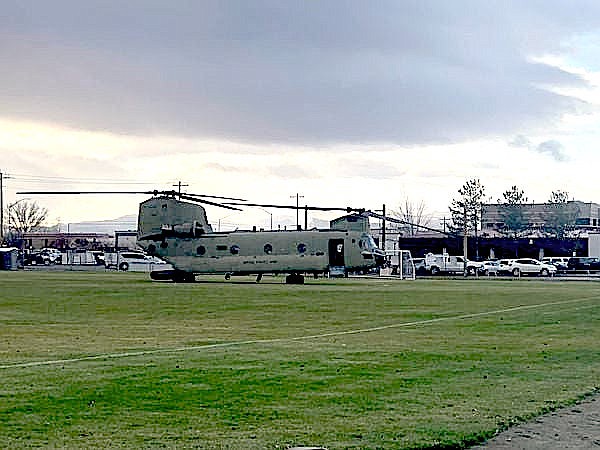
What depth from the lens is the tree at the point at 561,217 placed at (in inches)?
5354

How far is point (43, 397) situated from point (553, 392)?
632 cm

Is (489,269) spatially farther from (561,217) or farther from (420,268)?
(561,217)

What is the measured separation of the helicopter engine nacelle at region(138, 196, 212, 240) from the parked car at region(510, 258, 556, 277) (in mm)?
38405

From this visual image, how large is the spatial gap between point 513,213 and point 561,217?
842 centimetres

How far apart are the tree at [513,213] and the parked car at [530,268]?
4667 centimetres

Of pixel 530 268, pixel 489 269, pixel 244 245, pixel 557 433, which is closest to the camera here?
pixel 557 433

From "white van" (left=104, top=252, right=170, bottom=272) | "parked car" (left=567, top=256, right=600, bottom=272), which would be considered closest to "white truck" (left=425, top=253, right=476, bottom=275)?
"parked car" (left=567, top=256, right=600, bottom=272)

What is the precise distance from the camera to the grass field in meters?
10.0

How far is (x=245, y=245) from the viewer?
5291cm

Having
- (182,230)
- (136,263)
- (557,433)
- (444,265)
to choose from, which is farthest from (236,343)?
(136,263)

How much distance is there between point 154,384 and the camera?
12.9 m

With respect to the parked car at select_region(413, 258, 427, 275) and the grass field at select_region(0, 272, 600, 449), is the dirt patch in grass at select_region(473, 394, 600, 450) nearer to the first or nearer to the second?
the grass field at select_region(0, 272, 600, 449)

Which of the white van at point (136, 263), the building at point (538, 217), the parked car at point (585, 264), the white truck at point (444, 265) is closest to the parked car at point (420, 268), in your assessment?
the white truck at point (444, 265)

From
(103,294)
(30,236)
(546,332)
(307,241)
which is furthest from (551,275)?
(30,236)
